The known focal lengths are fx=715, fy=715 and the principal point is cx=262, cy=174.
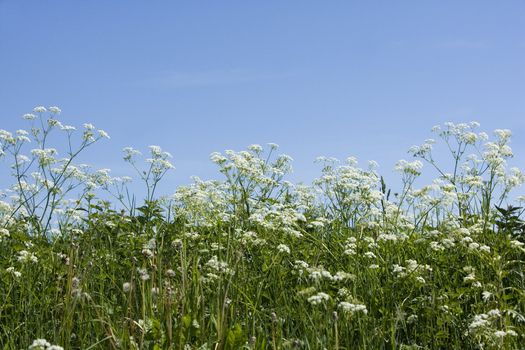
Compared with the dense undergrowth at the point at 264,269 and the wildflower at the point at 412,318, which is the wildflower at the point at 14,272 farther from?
the wildflower at the point at 412,318

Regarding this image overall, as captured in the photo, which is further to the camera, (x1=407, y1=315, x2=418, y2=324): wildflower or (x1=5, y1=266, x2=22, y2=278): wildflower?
(x1=5, y1=266, x2=22, y2=278): wildflower

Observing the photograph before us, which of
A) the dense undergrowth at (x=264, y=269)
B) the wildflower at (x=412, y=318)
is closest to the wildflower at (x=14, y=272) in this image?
the dense undergrowth at (x=264, y=269)

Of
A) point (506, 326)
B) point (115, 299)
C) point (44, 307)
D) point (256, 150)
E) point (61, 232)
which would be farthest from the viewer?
point (256, 150)

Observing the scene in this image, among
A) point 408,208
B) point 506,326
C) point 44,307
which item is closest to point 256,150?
point 408,208

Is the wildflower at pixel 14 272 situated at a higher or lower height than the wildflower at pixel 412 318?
higher

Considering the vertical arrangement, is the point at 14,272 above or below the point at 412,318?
above

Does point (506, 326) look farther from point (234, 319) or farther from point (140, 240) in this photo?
point (140, 240)

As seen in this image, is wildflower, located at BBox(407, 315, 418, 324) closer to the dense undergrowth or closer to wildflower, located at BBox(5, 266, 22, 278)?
the dense undergrowth

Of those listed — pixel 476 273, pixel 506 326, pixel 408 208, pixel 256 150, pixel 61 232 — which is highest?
pixel 256 150

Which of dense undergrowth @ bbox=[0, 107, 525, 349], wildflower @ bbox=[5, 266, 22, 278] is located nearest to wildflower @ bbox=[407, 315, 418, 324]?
dense undergrowth @ bbox=[0, 107, 525, 349]

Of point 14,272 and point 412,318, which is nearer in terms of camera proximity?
point 412,318

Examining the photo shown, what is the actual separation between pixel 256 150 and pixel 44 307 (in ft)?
14.4

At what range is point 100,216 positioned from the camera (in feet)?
24.8

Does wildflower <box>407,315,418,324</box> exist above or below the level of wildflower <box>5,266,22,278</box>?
below
